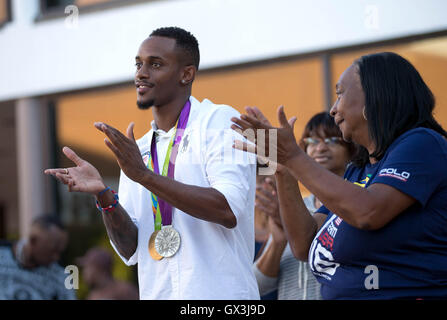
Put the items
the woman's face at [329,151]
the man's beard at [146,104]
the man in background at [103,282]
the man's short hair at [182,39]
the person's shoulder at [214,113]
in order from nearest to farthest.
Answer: the person's shoulder at [214,113]
the man's beard at [146,104]
the man's short hair at [182,39]
the woman's face at [329,151]
the man in background at [103,282]

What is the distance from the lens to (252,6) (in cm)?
646

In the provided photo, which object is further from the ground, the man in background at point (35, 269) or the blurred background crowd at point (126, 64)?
the blurred background crowd at point (126, 64)

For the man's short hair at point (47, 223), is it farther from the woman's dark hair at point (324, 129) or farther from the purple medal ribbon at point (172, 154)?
the purple medal ribbon at point (172, 154)

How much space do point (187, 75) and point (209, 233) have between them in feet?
2.52

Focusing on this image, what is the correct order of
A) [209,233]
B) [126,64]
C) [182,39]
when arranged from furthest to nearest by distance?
1. [126,64]
2. [182,39]
3. [209,233]

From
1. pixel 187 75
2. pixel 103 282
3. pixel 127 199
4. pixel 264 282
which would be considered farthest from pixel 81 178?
pixel 103 282

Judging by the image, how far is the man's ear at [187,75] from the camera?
2809 millimetres

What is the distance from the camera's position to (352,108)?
2.37 metres

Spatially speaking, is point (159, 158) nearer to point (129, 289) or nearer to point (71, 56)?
point (129, 289)

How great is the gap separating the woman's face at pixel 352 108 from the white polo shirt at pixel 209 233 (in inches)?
16.7

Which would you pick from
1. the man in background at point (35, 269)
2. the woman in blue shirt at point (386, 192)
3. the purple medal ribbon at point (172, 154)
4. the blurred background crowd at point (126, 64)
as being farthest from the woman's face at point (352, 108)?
the man in background at point (35, 269)

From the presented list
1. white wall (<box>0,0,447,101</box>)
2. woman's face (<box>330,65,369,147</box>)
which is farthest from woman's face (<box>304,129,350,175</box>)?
white wall (<box>0,0,447,101</box>)

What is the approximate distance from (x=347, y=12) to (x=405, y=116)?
3.92 metres

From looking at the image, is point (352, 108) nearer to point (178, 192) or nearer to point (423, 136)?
point (423, 136)
